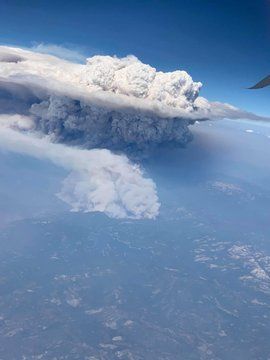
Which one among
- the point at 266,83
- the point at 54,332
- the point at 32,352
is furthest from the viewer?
the point at 54,332

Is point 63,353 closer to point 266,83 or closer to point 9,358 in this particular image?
point 9,358

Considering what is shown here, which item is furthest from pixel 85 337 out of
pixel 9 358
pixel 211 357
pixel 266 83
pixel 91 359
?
pixel 266 83

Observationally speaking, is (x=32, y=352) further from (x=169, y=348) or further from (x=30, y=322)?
(x=169, y=348)

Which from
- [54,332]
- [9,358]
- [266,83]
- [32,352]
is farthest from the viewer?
[54,332]

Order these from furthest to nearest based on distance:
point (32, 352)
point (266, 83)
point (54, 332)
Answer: point (54, 332) → point (32, 352) → point (266, 83)

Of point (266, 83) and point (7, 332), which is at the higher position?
point (266, 83)

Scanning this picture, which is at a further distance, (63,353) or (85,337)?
(85,337)

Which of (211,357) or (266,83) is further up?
(266,83)

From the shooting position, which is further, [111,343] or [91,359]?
[111,343]

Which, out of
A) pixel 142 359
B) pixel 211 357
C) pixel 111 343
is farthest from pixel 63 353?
pixel 211 357
